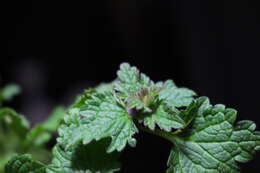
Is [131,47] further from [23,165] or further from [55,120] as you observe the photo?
[23,165]

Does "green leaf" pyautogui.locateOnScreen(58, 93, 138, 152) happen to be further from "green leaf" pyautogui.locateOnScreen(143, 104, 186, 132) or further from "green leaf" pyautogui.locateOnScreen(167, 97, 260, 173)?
"green leaf" pyautogui.locateOnScreen(167, 97, 260, 173)

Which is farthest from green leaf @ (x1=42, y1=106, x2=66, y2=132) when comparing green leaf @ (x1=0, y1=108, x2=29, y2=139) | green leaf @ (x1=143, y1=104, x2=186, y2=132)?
green leaf @ (x1=143, y1=104, x2=186, y2=132)

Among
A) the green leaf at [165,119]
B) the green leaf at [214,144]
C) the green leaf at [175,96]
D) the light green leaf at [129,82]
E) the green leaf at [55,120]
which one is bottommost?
the green leaf at [55,120]

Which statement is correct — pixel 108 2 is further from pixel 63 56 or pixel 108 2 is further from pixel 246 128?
pixel 246 128

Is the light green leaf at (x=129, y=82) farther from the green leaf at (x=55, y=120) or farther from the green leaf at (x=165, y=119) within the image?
the green leaf at (x=55, y=120)

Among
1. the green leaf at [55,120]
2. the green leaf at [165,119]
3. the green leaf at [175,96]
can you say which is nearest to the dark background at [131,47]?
the green leaf at [55,120]

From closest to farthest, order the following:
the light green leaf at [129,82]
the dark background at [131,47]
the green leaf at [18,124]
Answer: the light green leaf at [129,82]
the green leaf at [18,124]
the dark background at [131,47]
